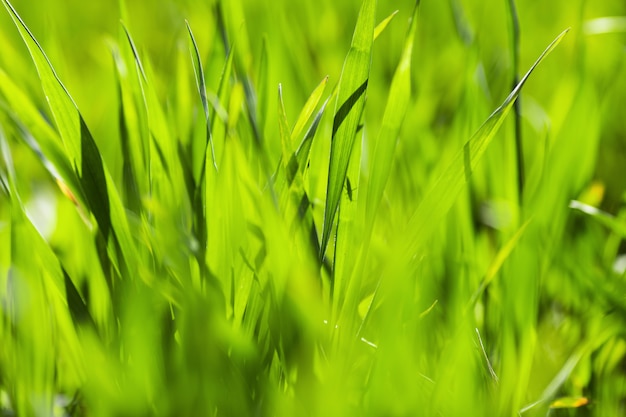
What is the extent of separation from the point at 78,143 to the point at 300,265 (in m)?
0.17

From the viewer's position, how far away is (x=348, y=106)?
0.45m

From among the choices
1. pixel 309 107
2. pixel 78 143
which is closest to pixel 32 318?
pixel 78 143

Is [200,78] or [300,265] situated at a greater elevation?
[200,78]

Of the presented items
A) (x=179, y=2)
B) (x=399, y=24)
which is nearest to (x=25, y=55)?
(x=179, y=2)

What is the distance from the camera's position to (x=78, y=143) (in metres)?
0.47

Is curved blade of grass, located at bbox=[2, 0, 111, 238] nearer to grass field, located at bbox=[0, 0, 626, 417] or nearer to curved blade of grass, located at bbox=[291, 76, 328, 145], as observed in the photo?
grass field, located at bbox=[0, 0, 626, 417]

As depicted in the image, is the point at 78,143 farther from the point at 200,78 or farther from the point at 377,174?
the point at 377,174

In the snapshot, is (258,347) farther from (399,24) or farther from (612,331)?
(399,24)

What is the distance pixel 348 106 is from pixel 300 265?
106 millimetres

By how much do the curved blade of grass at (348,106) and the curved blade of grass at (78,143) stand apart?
147 millimetres

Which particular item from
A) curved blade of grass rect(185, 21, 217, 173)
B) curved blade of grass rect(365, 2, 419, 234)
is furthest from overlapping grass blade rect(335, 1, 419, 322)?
curved blade of grass rect(185, 21, 217, 173)

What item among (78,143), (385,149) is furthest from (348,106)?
(78,143)

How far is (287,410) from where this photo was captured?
391 millimetres

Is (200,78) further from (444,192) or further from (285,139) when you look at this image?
(444,192)
